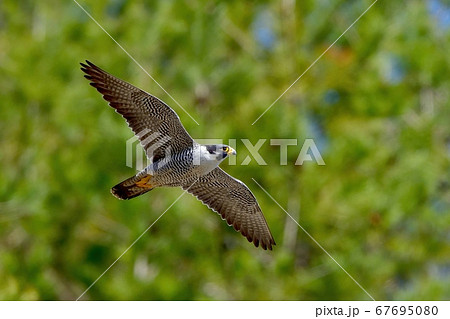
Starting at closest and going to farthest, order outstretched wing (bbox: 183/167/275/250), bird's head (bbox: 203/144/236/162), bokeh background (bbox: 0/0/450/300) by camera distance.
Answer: bird's head (bbox: 203/144/236/162), outstretched wing (bbox: 183/167/275/250), bokeh background (bbox: 0/0/450/300)

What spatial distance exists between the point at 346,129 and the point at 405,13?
8.82ft

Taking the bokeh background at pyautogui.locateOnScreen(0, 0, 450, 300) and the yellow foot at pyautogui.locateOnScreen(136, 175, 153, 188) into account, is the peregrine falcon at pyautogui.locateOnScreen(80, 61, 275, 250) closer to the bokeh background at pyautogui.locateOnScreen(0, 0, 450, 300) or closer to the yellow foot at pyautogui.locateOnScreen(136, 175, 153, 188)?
the yellow foot at pyautogui.locateOnScreen(136, 175, 153, 188)

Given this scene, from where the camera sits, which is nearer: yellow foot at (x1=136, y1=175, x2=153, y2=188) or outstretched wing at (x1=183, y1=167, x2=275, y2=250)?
yellow foot at (x1=136, y1=175, x2=153, y2=188)

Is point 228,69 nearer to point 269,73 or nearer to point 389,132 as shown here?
point 269,73

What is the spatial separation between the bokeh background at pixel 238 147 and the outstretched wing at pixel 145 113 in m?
3.25

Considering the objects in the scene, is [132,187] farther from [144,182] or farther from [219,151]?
[219,151]

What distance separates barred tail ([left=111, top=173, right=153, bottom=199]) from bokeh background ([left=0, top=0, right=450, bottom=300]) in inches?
123

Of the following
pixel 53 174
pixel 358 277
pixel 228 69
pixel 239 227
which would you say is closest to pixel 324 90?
pixel 228 69

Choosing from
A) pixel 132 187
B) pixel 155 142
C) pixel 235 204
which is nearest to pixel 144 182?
pixel 132 187

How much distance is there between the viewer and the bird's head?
14.6ft

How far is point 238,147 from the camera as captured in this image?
8500mm

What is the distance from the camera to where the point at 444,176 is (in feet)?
35.3

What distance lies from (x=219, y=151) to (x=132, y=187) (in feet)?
1.83

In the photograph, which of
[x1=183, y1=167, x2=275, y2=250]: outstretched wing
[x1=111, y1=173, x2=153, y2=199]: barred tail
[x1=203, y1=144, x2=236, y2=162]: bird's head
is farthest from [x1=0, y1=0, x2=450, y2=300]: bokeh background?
[x1=203, y1=144, x2=236, y2=162]: bird's head
